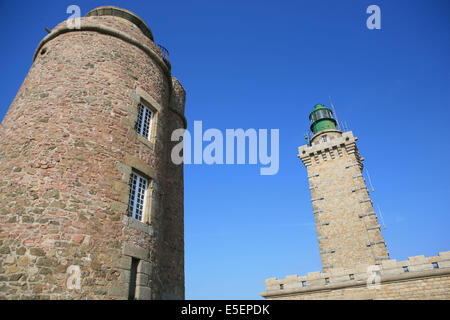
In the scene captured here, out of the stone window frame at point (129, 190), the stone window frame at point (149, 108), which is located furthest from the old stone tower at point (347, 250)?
the stone window frame at point (149, 108)

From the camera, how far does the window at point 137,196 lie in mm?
8042

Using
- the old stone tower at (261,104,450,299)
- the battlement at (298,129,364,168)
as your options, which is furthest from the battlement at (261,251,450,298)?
the battlement at (298,129,364,168)

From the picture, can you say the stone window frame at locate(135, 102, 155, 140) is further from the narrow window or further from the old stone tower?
the old stone tower

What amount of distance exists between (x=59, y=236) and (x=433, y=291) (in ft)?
57.7

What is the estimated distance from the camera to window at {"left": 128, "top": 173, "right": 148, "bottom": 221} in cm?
804

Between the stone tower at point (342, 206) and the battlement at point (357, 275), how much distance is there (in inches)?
134

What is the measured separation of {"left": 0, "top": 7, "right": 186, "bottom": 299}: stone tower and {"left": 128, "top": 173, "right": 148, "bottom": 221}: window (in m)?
0.03

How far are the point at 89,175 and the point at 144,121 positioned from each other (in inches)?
126

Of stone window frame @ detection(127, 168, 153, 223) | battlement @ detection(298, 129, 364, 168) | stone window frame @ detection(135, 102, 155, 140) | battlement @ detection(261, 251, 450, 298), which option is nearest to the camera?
stone window frame @ detection(127, 168, 153, 223)

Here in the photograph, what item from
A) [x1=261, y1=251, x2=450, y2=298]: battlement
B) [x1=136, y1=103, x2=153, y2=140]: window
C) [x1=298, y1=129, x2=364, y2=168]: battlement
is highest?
[x1=298, y1=129, x2=364, y2=168]: battlement

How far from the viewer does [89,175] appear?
7121 mm

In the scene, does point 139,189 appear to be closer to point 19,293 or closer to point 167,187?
point 167,187

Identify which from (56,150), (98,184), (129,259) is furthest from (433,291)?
(56,150)
